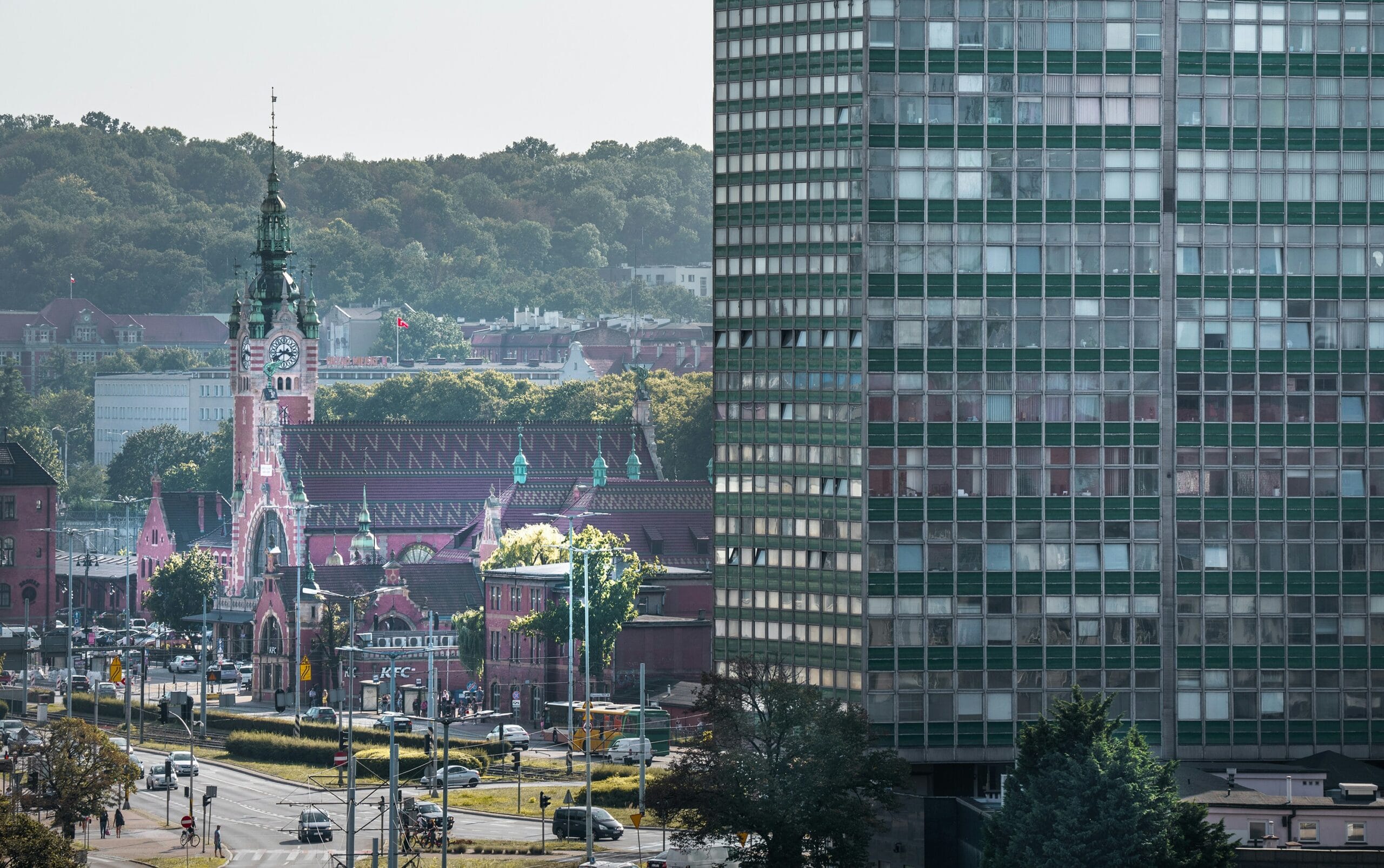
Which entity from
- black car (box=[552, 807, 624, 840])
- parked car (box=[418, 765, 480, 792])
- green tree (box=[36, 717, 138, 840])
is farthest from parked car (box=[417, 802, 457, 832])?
green tree (box=[36, 717, 138, 840])

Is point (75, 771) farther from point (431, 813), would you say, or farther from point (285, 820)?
point (431, 813)

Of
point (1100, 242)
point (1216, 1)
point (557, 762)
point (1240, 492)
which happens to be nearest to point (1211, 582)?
point (1240, 492)

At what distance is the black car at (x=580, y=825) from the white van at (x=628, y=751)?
23.9 metres

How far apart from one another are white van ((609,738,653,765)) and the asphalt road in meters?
7.31

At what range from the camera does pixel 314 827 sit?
166 m

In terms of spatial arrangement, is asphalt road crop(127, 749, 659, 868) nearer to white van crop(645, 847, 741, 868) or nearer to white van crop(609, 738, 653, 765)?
white van crop(645, 847, 741, 868)

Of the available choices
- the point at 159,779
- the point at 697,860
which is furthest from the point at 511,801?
the point at 697,860

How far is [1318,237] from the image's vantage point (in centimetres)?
16088

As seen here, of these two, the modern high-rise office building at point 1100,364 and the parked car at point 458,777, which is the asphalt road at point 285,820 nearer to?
the parked car at point 458,777

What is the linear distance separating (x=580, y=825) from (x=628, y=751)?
30.2 metres

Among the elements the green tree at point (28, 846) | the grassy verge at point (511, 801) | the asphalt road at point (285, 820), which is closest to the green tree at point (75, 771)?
the asphalt road at point (285, 820)

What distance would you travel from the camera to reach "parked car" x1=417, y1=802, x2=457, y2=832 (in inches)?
6276

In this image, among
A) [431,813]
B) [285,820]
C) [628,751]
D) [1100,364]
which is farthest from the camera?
[628,751]

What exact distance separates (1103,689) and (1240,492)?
12.7 meters
